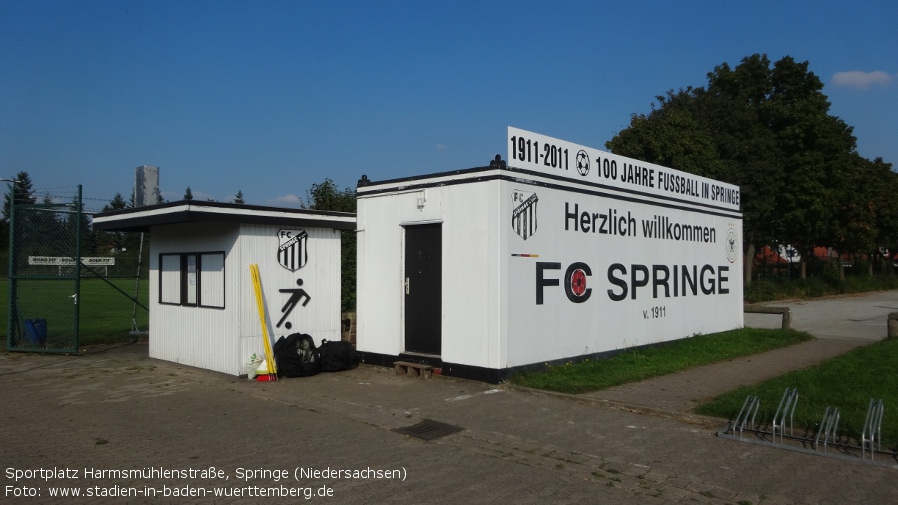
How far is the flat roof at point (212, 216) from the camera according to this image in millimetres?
11133

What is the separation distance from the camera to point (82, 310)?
2797 centimetres

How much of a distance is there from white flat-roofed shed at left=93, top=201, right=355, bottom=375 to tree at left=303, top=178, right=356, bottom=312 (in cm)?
241

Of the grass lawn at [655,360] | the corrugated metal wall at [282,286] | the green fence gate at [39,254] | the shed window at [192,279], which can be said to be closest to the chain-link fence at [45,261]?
the green fence gate at [39,254]

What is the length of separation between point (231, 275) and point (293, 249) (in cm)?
123

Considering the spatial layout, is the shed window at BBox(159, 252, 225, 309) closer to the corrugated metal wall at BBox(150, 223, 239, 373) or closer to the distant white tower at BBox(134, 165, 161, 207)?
the corrugated metal wall at BBox(150, 223, 239, 373)

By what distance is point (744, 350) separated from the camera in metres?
14.6

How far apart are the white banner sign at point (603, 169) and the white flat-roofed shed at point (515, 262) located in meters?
0.03

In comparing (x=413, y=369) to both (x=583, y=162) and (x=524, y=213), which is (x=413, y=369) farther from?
(x=583, y=162)

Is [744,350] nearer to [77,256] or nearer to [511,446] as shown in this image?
[511,446]

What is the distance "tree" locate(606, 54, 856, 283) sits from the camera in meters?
33.9

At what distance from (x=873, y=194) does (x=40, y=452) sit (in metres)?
48.7

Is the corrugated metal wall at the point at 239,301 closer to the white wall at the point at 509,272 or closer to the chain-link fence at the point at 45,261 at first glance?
the white wall at the point at 509,272

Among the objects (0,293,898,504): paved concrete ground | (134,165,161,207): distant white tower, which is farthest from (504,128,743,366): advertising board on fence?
(134,165,161,207): distant white tower

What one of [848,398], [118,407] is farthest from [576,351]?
[118,407]
